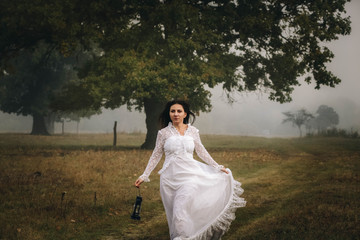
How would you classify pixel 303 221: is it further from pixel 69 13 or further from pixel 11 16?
pixel 11 16

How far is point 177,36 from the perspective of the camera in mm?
20953

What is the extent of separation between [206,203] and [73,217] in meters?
3.82

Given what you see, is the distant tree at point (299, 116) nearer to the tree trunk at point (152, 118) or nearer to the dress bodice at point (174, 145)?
the tree trunk at point (152, 118)

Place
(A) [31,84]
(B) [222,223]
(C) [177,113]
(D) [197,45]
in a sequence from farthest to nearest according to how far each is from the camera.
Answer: (A) [31,84]
(D) [197,45]
(C) [177,113]
(B) [222,223]

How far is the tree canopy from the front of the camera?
1973 centimetres

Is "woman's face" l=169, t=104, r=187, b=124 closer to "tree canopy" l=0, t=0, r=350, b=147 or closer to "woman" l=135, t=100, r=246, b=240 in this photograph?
"woman" l=135, t=100, r=246, b=240

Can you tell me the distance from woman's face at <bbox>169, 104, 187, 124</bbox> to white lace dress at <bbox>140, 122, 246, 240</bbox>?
16 cm

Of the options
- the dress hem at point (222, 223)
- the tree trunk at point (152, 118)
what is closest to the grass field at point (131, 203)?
the dress hem at point (222, 223)

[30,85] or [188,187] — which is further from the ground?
[30,85]

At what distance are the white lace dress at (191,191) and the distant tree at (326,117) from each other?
9807cm

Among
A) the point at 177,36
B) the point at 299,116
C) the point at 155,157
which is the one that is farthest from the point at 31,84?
the point at 299,116

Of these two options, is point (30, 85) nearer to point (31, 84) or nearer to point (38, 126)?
point (31, 84)

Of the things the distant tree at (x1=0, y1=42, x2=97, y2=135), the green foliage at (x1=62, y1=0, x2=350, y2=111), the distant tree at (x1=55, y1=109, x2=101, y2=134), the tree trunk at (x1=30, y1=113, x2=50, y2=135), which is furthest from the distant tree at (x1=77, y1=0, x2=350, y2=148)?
the tree trunk at (x1=30, y1=113, x2=50, y2=135)

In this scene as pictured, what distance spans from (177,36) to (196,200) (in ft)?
54.5
